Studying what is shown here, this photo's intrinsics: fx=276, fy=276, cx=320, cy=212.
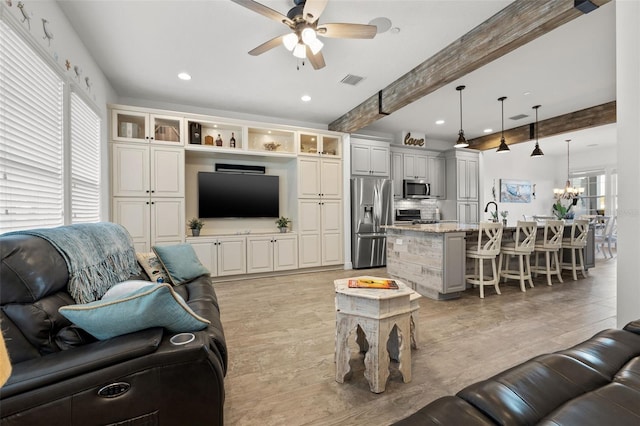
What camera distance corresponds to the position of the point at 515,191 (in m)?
8.46

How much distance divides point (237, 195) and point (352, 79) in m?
2.72

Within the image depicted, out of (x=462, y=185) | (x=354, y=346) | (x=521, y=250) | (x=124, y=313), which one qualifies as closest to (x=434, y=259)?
(x=521, y=250)

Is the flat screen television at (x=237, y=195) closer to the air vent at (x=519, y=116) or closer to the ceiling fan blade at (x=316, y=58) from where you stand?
the ceiling fan blade at (x=316, y=58)

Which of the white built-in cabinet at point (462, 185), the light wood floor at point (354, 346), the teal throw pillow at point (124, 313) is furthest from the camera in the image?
the white built-in cabinet at point (462, 185)

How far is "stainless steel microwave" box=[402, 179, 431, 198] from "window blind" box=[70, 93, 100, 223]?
545 cm

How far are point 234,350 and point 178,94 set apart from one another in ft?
12.5

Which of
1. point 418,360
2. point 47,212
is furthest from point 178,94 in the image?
point 418,360

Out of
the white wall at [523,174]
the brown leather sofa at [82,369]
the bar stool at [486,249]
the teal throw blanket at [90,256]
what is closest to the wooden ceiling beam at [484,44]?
the bar stool at [486,249]

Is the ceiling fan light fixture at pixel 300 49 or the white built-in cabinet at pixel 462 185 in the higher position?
the ceiling fan light fixture at pixel 300 49

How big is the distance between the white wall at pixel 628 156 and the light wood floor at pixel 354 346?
774 millimetres

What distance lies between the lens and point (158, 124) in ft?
13.9

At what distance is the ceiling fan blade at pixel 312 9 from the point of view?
2052 millimetres

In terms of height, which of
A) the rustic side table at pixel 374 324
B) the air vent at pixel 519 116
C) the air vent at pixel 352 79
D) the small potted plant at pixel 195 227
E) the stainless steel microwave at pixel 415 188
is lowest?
the rustic side table at pixel 374 324

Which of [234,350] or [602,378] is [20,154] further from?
[602,378]
